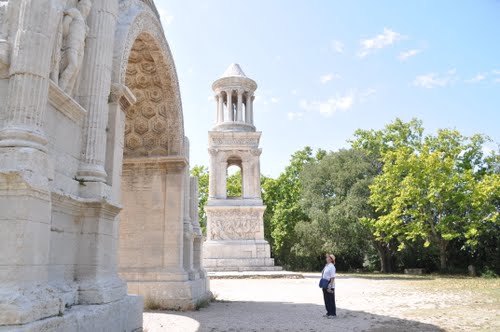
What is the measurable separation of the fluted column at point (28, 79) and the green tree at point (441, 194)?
21645 mm

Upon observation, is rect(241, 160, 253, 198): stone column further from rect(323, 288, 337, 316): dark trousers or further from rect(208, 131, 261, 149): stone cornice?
rect(323, 288, 337, 316): dark trousers

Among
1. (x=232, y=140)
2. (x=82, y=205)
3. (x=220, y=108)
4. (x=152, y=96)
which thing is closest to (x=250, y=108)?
(x=220, y=108)

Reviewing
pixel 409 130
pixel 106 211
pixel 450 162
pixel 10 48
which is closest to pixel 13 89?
pixel 10 48

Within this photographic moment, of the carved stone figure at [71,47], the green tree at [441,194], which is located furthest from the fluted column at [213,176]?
the carved stone figure at [71,47]

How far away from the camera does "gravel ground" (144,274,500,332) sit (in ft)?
24.6

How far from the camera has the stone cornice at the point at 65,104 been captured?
15.6 ft

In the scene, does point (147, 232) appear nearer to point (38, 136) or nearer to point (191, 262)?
point (191, 262)

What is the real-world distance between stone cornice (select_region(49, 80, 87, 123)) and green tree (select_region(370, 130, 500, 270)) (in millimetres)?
20735

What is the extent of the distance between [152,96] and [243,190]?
15519 millimetres

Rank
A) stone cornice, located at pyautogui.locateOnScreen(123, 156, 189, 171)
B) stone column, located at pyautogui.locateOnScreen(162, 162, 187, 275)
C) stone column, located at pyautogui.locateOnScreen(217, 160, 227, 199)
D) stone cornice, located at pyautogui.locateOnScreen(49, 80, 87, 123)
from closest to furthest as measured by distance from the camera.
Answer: stone cornice, located at pyautogui.locateOnScreen(49, 80, 87, 123), stone column, located at pyautogui.locateOnScreen(162, 162, 187, 275), stone cornice, located at pyautogui.locateOnScreen(123, 156, 189, 171), stone column, located at pyautogui.locateOnScreen(217, 160, 227, 199)

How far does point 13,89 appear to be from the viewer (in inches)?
166

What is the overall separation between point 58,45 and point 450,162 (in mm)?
22406

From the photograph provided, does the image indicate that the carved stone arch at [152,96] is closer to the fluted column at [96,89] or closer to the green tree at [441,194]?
the fluted column at [96,89]

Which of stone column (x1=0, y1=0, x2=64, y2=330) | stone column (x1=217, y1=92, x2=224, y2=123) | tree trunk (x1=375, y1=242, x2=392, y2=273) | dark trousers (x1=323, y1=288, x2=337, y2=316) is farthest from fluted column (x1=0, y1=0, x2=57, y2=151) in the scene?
tree trunk (x1=375, y1=242, x2=392, y2=273)
